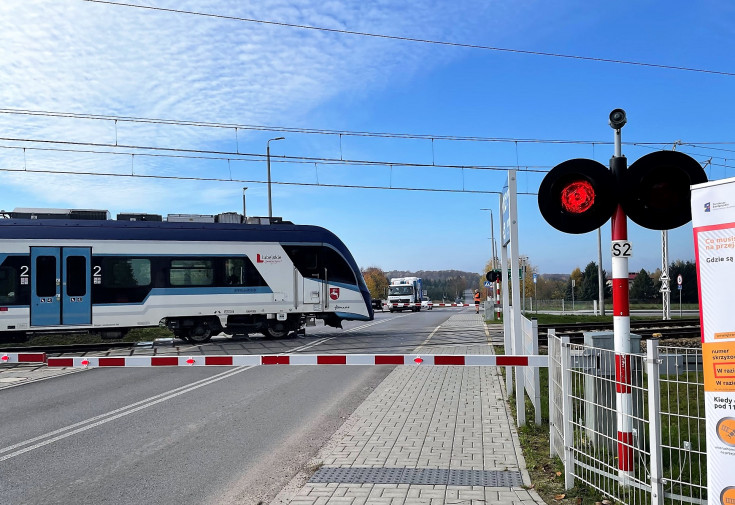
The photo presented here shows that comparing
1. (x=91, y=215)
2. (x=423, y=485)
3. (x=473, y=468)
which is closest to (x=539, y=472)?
(x=473, y=468)

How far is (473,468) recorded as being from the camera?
5.83 m

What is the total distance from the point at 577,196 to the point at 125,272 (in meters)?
16.2

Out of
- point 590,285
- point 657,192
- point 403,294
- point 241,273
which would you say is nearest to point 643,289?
point 590,285

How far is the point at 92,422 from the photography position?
324 inches

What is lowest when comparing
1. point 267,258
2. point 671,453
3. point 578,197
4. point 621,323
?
point 671,453

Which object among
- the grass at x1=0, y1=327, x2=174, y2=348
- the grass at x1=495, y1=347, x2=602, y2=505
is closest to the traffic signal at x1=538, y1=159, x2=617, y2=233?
the grass at x1=495, y1=347, x2=602, y2=505

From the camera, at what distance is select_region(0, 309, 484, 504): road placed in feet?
18.0

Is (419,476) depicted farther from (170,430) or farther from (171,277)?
(171,277)

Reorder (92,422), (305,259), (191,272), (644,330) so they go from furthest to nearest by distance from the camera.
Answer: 1. (644,330)
2. (305,259)
3. (191,272)
4. (92,422)

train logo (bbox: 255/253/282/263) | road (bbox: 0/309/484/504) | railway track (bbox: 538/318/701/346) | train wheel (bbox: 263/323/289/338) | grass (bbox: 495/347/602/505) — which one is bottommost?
road (bbox: 0/309/484/504)

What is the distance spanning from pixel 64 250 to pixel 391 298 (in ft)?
121

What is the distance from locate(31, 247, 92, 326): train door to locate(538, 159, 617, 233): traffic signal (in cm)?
1612

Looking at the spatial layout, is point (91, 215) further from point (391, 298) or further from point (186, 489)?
point (391, 298)

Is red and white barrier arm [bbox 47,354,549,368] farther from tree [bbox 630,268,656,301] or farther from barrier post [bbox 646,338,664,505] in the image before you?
tree [bbox 630,268,656,301]
